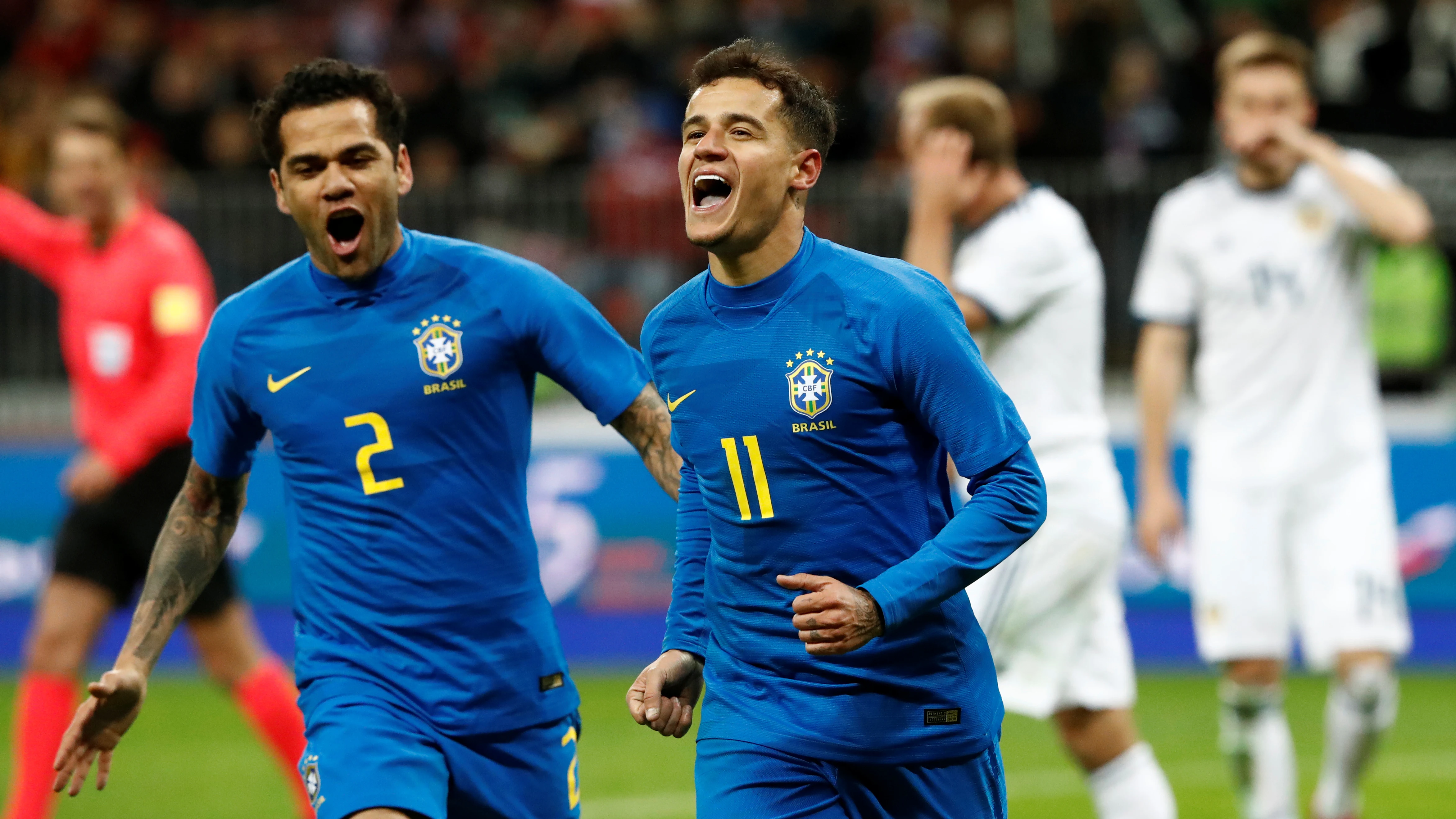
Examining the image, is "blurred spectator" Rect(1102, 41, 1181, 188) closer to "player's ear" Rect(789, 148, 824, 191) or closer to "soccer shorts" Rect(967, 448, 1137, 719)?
"soccer shorts" Rect(967, 448, 1137, 719)

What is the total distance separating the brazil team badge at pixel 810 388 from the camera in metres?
3.59

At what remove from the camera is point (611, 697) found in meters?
10.2

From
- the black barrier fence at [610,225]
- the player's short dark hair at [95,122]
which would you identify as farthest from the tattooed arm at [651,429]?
the black barrier fence at [610,225]

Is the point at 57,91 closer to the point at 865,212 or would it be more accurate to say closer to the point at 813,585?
the point at 865,212

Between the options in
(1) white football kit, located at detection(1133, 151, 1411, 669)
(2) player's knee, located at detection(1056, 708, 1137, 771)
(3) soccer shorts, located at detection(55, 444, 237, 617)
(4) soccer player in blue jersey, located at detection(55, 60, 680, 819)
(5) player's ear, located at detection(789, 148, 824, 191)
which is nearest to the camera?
(5) player's ear, located at detection(789, 148, 824, 191)

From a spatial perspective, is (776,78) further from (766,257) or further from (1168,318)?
(1168,318)

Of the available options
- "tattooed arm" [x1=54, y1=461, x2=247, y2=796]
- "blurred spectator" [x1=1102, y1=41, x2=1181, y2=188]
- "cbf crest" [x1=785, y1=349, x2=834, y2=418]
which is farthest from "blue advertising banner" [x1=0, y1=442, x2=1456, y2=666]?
"cbf crest" [x1=785, y1=349, x2=834, y2=418]

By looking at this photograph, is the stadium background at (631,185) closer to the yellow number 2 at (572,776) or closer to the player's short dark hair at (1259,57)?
the player's short dark hair at (1259,57)

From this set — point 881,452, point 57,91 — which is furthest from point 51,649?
point 57,91

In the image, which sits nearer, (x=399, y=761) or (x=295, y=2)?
(x=399, y=761)

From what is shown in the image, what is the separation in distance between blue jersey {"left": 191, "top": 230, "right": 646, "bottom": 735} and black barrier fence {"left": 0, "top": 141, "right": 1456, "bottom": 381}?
7.43 meters

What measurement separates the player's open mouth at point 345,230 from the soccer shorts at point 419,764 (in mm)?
984

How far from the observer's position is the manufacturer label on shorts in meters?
3.65

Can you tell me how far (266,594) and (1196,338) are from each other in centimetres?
611
